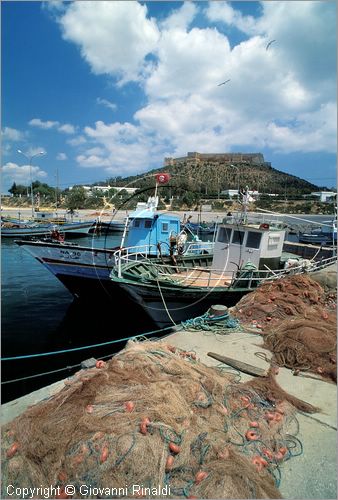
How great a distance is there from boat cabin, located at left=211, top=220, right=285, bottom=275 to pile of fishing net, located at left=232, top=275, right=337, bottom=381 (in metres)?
2.36

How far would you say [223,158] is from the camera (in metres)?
146

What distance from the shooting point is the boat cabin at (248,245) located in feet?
38.8

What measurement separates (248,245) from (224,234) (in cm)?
106

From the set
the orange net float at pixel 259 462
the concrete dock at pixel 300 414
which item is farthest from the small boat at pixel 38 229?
the orange net float at pixel 259 462

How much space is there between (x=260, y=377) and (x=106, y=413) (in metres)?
2.65

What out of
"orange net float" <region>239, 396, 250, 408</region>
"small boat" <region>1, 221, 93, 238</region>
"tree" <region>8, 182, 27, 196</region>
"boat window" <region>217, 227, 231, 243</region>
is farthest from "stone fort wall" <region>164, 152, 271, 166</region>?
"orange net float" <region>239, 396, 250, 408</region>

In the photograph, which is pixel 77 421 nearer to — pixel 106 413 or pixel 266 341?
pixel 106 413

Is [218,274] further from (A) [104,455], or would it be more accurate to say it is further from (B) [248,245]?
(A) [104,455]

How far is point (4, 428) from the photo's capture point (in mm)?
3795

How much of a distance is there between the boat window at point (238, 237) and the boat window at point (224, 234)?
0.81ft

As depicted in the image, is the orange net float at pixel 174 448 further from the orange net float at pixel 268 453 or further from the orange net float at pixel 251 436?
the orange net float at pixel 268 453

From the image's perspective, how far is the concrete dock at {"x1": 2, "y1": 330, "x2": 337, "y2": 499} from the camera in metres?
3.35

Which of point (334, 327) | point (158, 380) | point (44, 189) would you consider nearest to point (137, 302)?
point (334, 327)

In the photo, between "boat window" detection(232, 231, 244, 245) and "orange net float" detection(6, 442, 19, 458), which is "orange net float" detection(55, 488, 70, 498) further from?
"boat window" detection(232, 231, 244, 245)
